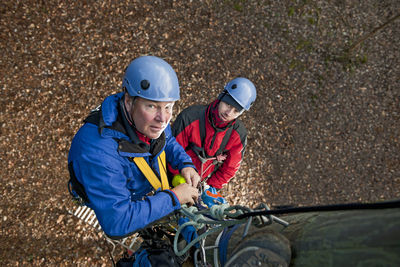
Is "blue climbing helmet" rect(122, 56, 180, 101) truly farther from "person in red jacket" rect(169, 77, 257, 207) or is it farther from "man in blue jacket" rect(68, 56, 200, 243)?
"person in red jacket" rect(169, 77, 257, 207)

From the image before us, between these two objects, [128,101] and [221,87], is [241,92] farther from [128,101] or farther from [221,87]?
[221,87]

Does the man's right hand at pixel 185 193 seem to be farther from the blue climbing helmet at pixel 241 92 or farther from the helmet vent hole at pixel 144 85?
the blue climbing helmet at pixel 241 92

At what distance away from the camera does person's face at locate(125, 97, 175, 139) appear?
2.22 m

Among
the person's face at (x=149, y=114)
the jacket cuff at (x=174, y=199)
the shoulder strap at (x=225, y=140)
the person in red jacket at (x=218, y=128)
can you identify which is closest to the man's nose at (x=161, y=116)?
the person's face at (x=149, y=114)

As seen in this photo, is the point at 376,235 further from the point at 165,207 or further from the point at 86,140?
the point at 86,140

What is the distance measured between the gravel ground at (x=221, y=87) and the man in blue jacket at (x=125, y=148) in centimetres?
329

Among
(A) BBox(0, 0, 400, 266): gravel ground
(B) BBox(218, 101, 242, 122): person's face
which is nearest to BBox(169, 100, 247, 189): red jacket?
(B) BBox(218, 101, 242, 122): person's face

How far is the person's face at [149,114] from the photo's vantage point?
2217 mm

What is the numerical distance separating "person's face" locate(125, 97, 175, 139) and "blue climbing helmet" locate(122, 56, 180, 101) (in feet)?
0.20

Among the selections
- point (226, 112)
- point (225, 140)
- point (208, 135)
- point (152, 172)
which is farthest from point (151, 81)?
point (225, 140)

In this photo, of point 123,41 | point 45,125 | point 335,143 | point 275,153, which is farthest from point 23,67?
point 335,143

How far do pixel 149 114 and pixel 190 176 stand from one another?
1047 mm

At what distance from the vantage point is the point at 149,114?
2225mm

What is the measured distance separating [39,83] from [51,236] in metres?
3.30
